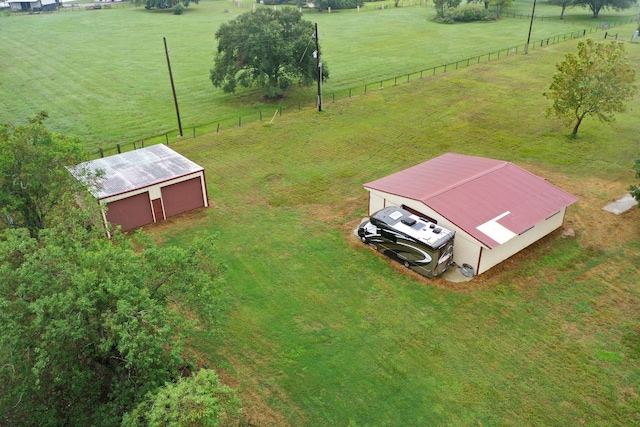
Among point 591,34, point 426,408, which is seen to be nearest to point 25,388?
point 426,408

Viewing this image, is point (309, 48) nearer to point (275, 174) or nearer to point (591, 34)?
point (275, 174)

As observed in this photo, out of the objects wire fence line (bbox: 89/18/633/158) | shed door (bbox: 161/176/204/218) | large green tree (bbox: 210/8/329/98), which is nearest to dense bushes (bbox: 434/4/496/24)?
wire fence line (bbox: 89/18/633/158)

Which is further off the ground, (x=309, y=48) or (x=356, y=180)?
(x=309, y=48)

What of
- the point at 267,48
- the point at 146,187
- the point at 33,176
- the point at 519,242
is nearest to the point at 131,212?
the point at 146,187

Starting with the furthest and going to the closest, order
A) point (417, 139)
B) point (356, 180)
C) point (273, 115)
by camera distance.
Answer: point (273, 115)
point (417, 139)
point (356, 180)

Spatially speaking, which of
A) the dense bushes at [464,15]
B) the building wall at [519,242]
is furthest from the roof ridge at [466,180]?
the dense bushes at [464,15]

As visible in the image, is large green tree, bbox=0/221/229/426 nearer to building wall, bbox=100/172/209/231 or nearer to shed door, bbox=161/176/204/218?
building wall, bbox=100/172/209/231

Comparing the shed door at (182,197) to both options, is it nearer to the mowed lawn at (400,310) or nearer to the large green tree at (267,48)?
the mowed lawn at (400,310)

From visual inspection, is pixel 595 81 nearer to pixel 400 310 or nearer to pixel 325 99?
pixel 325 99
